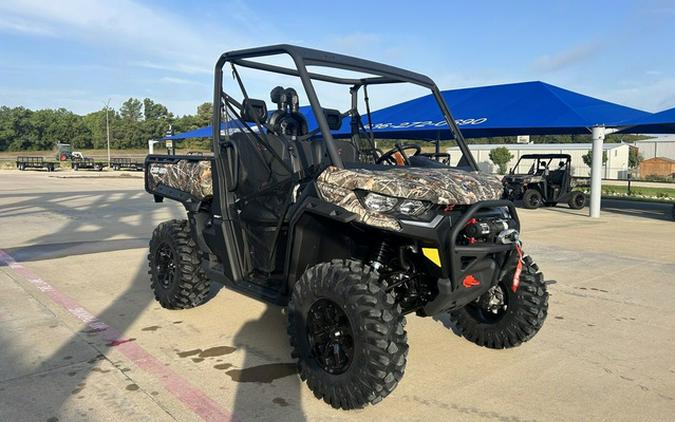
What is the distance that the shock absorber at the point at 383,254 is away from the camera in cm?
360

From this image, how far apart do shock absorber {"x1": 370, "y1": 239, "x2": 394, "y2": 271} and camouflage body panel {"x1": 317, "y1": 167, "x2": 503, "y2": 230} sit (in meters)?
0.47

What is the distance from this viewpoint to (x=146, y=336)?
451 cm

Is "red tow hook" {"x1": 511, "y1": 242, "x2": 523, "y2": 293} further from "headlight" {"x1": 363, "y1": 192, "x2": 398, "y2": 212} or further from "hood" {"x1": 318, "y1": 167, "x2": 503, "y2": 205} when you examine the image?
"headlight" {"x1": 363, "y1": 192, "x2": 398, "y2": 212}

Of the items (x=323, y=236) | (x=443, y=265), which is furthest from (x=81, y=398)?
(x=443, y=265)

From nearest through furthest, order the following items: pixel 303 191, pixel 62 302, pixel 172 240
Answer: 1. pixel 303 191
2. pixel 172 240
3. pixel 62 302

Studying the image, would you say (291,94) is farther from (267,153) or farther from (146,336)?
(146,336)

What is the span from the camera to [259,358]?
4.04 m

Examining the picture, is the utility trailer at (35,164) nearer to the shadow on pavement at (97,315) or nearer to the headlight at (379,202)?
the shadow on pavement at (97,315)

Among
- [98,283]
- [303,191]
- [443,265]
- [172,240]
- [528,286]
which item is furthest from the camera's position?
[98,283]

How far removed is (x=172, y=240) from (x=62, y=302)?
144cm

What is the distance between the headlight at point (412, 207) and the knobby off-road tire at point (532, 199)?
1465 centimetres

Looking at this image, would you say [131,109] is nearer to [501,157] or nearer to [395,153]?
[501,157]

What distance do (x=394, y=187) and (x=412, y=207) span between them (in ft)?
0.51

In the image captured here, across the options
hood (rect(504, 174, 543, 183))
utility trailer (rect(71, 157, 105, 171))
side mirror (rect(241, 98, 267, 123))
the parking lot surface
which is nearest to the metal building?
hood (rect(504, 174, 543, 183))
